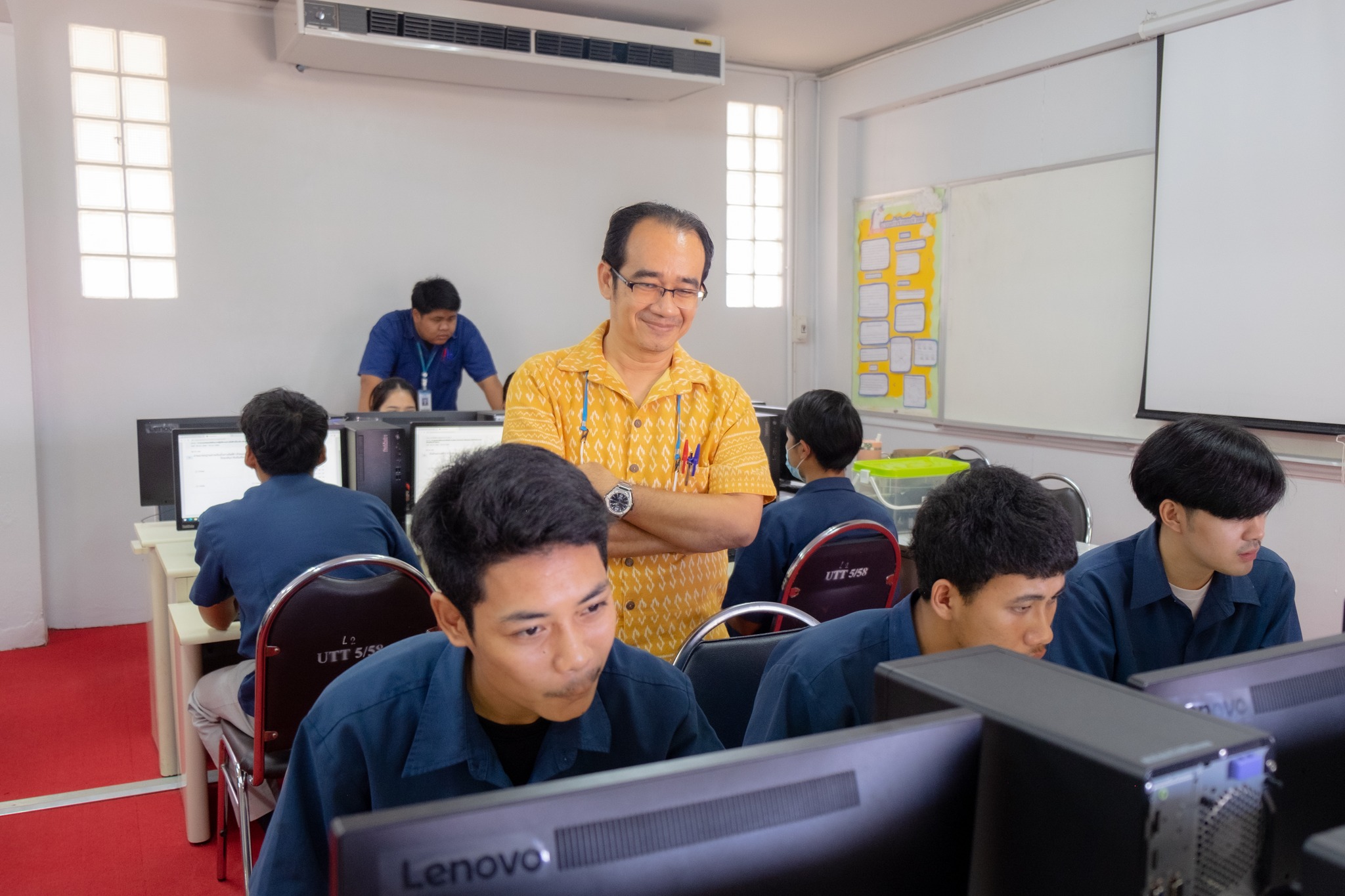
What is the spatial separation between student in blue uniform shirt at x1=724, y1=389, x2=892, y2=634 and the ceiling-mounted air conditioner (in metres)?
2.89

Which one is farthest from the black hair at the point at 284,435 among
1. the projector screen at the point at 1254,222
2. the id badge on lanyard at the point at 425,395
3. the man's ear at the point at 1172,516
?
the projector screen at the point at 1254,222

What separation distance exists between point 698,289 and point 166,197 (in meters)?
3.94

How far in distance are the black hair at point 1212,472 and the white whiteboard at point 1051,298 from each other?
2.93 meters

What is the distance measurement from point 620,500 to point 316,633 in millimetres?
865

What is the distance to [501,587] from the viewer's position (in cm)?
100

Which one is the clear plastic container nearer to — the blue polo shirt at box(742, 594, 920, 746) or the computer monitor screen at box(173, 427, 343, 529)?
the computer monitor screen at box(173, 427, 343, 529)

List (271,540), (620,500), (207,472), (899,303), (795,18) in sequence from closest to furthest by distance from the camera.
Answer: (620,500) < (271,540) < (207,472) < (795,18) < (899,303)

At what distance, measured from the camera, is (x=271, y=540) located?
7.57 feet

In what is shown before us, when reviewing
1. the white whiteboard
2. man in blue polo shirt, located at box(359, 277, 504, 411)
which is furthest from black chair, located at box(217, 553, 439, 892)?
the white whiteboard

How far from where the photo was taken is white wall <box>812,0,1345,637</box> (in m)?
3.93

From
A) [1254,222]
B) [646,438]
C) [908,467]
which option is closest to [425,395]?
[908,467]

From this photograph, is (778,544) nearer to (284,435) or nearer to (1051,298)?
(284,435)

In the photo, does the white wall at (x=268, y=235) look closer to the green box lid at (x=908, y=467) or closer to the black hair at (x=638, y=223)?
the green box lid at (x=908, y=467)

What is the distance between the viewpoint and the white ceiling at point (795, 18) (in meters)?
4.91
